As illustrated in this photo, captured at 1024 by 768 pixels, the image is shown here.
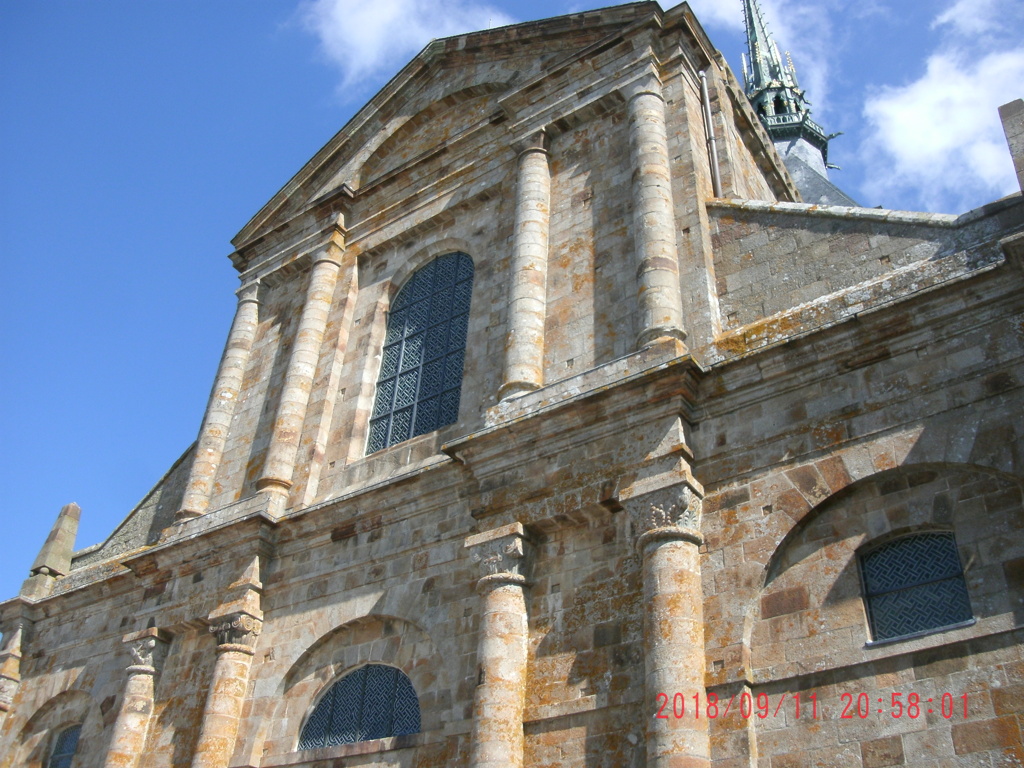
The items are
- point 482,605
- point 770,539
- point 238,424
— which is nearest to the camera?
point 770,539

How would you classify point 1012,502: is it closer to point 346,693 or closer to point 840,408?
point 840,408

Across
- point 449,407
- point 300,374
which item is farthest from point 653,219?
point 300,374

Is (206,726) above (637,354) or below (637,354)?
below

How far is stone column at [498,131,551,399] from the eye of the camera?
1085 cm

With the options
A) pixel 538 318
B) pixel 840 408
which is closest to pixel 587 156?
pixel 538 318

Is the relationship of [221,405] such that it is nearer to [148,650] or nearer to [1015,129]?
[148,650]

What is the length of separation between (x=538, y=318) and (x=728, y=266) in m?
2.26

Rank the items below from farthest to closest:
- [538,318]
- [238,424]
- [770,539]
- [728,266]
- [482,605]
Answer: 1. [238,424]
2. [538,318]
3. [728,266]
4. [482,605]
5. [770,539]

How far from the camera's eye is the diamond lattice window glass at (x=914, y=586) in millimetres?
7281

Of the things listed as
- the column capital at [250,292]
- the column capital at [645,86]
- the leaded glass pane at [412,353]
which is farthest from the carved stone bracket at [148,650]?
the column capital at [645,86]

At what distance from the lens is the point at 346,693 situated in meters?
10.6

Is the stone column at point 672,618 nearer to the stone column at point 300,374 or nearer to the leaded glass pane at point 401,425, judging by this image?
the leaded glass pane at point 401,425
